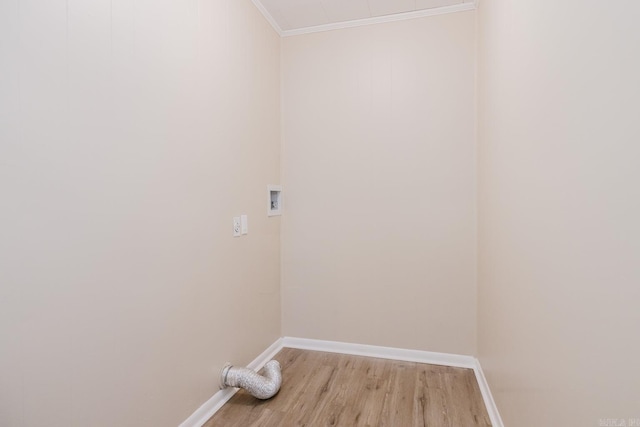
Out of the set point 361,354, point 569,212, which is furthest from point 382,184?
point 569,212

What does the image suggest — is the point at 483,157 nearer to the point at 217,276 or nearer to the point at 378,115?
the point at 378,115

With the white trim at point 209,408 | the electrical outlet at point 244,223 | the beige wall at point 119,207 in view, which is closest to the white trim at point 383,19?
the beige wall at point 119,207

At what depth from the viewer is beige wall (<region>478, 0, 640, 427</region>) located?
2.26 ft

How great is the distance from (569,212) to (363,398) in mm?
1775

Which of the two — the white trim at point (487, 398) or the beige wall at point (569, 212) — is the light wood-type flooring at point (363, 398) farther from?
the beige wall at point (569, 212)

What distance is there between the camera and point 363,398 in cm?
211

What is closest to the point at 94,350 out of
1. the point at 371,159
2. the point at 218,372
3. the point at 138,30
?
the point at 218,372

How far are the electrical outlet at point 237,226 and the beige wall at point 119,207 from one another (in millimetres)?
60

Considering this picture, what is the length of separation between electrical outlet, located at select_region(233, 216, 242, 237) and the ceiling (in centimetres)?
171

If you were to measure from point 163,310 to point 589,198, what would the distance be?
1768mm

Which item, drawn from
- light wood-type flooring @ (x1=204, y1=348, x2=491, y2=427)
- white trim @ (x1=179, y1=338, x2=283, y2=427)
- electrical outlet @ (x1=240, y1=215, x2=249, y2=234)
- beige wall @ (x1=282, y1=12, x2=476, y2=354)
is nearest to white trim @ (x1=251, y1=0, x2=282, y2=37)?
beige wall @ (x1=282, y1=12, x2=476, y2=354)

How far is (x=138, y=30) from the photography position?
1444 mm

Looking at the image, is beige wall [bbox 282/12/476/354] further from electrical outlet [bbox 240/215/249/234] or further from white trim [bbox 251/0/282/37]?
electrical outlet [bbox 240/215/249/234]

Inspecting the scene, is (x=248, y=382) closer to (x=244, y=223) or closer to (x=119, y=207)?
(x=244, y=223)
